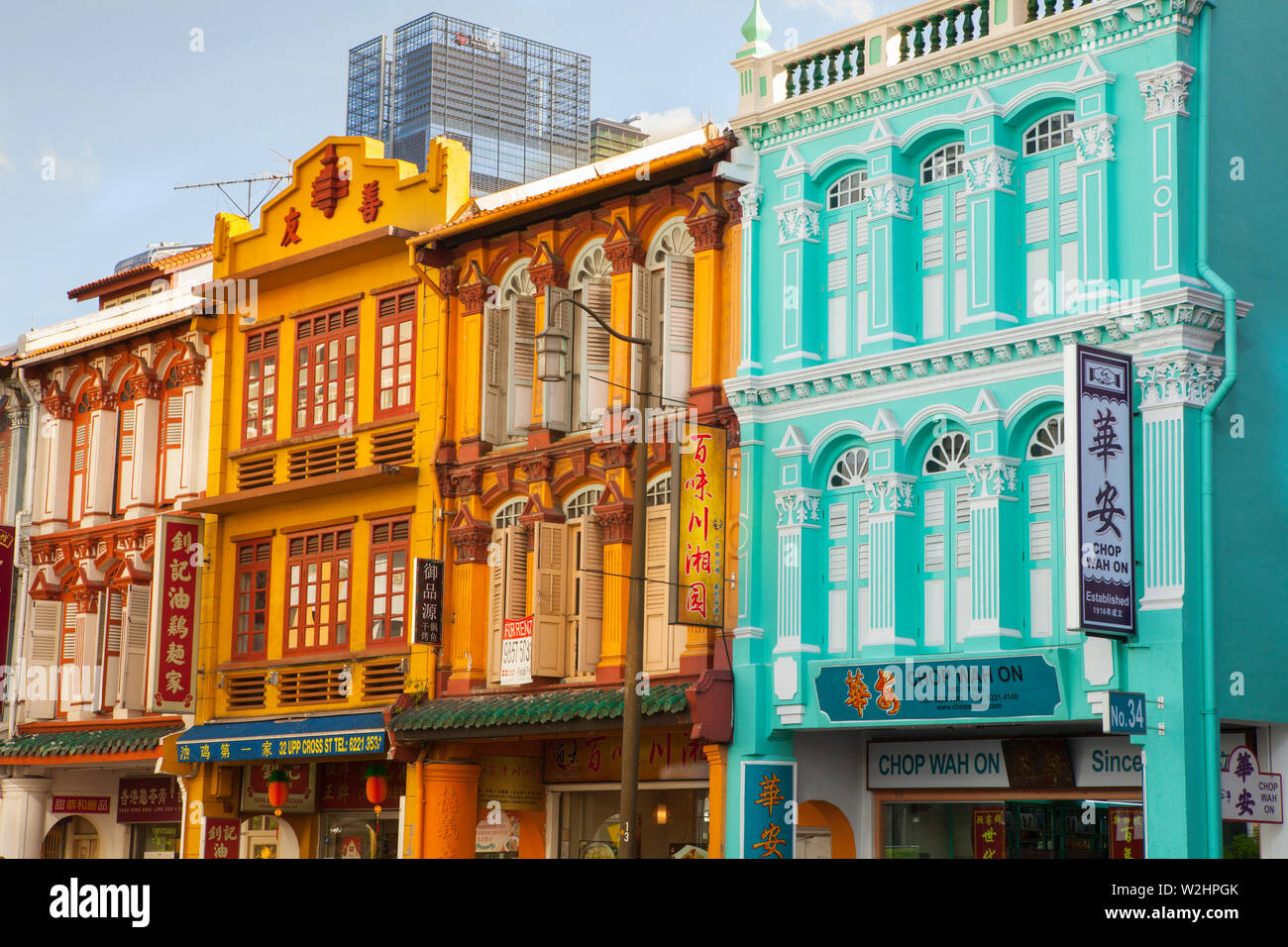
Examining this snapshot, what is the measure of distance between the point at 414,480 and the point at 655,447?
204 inches

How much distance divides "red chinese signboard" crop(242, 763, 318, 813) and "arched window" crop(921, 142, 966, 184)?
14352 millimetres

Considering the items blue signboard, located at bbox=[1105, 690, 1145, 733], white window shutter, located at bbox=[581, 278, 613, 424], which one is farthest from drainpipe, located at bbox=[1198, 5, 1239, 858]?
white window shutter, located at bbox=[581, 278, 613, 424]

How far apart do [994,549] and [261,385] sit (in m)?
15.5

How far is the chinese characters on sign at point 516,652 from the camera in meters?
24.2

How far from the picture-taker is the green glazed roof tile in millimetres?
22141

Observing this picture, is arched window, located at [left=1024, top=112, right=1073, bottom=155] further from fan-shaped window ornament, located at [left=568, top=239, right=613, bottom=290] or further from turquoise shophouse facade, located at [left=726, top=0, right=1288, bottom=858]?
fan-shaped window ornament, located at [left=568, top=239, right=613, bottom=290]

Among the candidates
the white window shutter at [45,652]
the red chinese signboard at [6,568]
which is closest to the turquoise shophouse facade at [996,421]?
the white window shutter at [45,652]

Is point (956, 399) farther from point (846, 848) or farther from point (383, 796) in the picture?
point (383, 796)

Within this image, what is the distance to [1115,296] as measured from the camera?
18844mm

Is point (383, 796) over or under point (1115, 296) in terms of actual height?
under

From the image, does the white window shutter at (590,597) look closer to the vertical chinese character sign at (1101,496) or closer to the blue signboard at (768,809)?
the blue signboard at (768,809)

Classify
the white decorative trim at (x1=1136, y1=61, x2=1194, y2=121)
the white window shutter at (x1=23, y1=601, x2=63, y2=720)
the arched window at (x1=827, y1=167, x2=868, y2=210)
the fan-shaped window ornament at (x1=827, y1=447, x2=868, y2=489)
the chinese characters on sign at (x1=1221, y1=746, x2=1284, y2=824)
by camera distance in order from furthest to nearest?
the white window shutter at (x1=23, y1=601, x2=63, y2=720) < the arched window at (x1=827, y1=167, x2=868, y2=210) < the fan-shaped window ornament at (x1=827, y1=447, x2=868, y2=489) < the white decorative trim at (x1=1136, y1=61, x2=1194, y2=121) < the chinese characters on sign at (x1=1221, y1=746, x2=1284, y2=824)

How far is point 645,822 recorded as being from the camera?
956 inches
